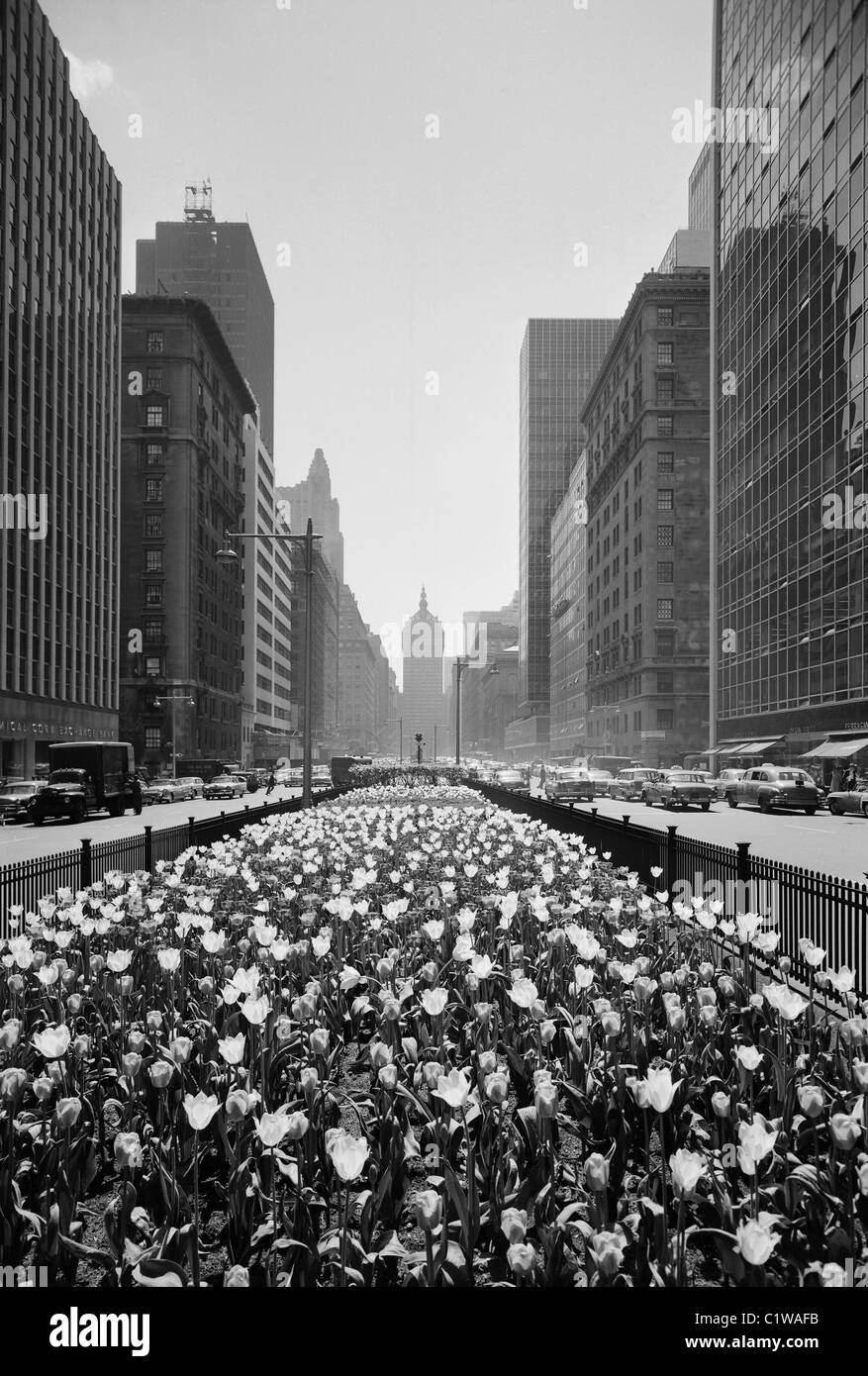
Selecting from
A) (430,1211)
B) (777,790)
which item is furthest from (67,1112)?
(777,790)

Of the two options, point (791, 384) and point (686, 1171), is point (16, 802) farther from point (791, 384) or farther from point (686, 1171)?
point (791, 384)

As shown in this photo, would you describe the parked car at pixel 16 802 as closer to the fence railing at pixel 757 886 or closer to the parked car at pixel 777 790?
the fence railing at pixel 757 886

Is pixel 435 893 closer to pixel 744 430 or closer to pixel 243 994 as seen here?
pixel 243 994

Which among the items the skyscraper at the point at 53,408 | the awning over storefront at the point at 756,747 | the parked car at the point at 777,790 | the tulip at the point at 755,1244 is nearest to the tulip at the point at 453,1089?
the tulip at the point at 755,1244

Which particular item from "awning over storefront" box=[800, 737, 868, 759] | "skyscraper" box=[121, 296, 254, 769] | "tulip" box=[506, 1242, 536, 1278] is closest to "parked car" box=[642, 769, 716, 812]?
"awning over storefront" box=[800, 737, 868, 759]

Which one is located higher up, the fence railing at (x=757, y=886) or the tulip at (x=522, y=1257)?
the tulip at (x=522, y=1257)

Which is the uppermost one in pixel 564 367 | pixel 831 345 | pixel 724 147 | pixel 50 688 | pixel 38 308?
pixel 564 367
